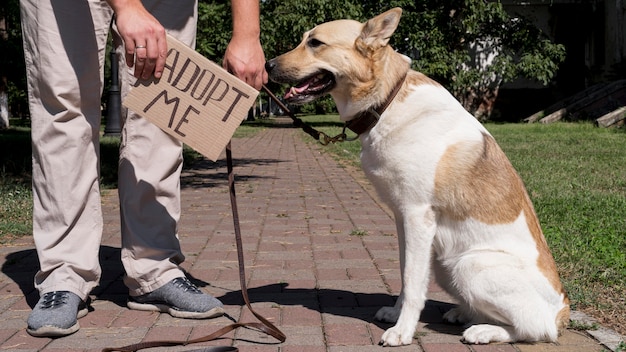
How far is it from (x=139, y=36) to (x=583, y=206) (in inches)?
209

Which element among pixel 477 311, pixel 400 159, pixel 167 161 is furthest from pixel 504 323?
pixel 167 161

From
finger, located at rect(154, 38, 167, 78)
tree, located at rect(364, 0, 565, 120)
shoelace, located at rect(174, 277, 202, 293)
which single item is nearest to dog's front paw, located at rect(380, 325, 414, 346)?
shoelace, located at rect(174, 277, 202, 293)

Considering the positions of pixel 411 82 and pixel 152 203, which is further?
pixel 152 203

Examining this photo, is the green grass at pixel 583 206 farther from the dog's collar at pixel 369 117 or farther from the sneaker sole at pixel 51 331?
the sneaker sole at pixel 51 331

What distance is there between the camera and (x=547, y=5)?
2930 cm

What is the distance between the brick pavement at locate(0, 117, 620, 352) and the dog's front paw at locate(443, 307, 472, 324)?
51 mm

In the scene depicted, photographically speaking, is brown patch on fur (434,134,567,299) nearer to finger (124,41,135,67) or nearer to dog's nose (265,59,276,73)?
dog's nose (265,59,276,73)

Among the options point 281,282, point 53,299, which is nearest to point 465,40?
point 281,282

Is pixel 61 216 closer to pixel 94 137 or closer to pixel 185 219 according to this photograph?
pixel 94 137

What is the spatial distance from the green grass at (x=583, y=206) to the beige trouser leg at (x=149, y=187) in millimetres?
2265

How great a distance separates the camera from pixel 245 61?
3.48 metres

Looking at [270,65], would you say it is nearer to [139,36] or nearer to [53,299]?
[139,36]

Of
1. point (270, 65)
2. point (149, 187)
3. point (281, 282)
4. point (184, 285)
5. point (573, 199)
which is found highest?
point (270, 65)

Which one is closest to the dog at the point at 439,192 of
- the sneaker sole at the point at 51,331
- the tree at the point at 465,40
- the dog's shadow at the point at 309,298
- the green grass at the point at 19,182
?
the dog's shadow at the point at 309,298
